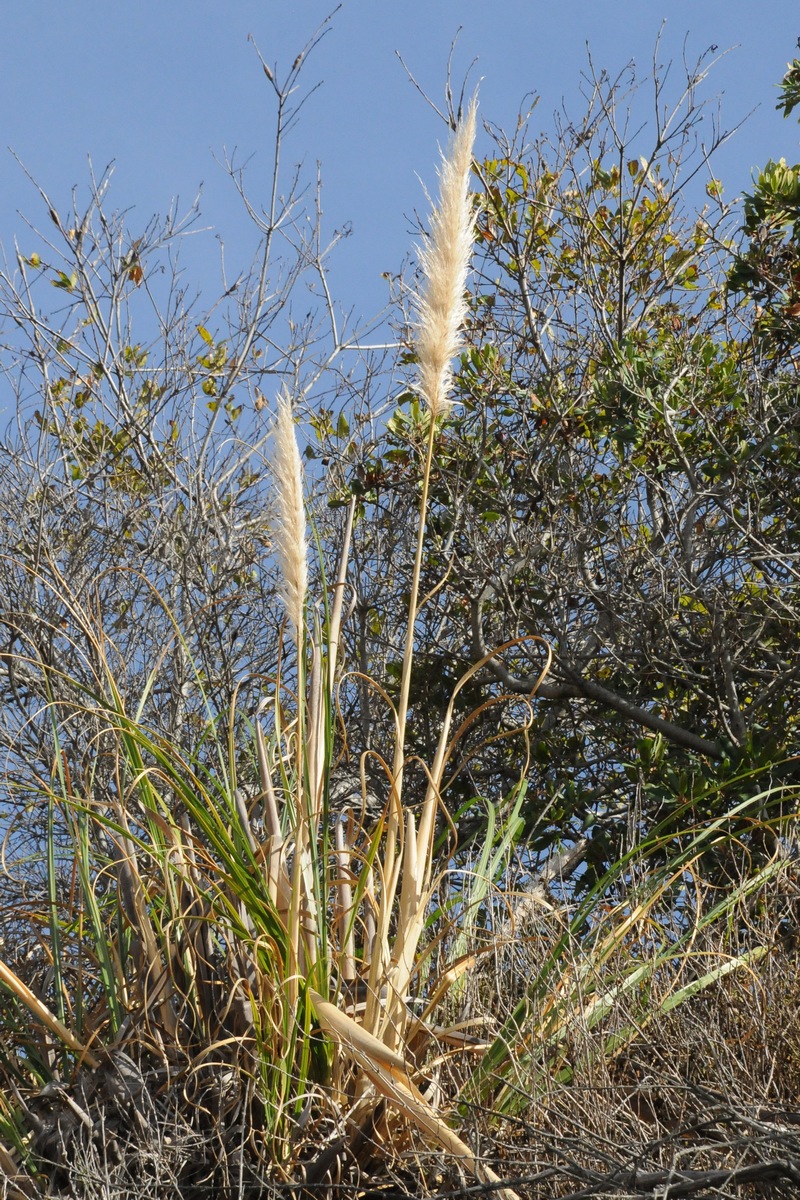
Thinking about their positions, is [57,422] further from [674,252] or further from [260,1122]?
[260,1122]

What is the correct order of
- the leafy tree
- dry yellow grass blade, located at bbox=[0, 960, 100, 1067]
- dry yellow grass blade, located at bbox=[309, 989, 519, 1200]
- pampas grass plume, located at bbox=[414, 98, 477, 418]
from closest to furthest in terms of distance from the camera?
dry yellow grass blade, located at bbox=[309, 989, 519, 1200] < dry yellow grass blade, located at bbox=[0, 960, 100, 1067] < pampas grass plume, located at bbox=[414, 98, 477, 418] < the leafy tree

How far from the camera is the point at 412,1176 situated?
261 cm

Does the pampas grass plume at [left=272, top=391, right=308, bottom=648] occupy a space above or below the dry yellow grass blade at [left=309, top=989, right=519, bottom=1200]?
above

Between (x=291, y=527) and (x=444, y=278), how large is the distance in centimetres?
72

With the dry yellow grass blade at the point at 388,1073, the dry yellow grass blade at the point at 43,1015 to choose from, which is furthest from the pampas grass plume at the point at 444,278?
the dry yellow grass blade at the point at 43,1015

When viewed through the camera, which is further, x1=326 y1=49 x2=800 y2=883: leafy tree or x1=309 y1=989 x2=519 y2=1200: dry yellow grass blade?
x1=326 y1=49 x2=800 y2=883: leafy tree

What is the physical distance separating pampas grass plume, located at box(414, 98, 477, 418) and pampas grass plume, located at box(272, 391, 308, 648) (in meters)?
0.39

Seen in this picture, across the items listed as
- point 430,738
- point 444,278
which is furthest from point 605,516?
point 444,278

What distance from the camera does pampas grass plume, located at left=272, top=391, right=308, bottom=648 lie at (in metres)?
2.78

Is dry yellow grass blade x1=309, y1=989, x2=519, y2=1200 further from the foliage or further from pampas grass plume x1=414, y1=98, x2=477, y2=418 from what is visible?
pampas grass plume x1=414, y1=98, x2=477, y2=418

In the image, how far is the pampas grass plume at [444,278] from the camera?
2.89 m

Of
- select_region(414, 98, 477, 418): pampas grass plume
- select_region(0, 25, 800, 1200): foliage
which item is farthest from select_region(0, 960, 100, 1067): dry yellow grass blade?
select_region(414, 98, 477, 418): pampas grass plume

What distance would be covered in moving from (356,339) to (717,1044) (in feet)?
18.0

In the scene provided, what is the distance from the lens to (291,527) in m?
2.79
